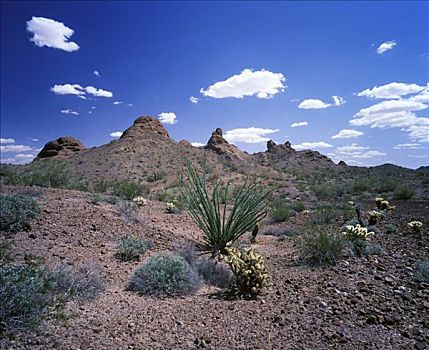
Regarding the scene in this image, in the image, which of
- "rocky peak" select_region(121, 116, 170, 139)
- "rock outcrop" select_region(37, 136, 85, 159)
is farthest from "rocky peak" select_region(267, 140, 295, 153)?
"rock outcrop" select_region(37, 136, 85, 159)

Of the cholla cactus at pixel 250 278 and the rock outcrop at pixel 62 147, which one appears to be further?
the rock outcrop at pixel 62 147

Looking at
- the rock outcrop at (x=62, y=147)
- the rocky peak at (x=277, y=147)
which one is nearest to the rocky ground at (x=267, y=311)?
the rock outcrop at (x=62, y=147)

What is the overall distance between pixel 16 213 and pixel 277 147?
61421 mm

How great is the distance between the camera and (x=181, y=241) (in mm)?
7965

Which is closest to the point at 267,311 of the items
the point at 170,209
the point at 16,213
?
the point at 16,213

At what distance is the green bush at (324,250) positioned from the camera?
221 inches

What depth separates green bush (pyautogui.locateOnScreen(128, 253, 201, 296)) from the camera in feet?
15.6

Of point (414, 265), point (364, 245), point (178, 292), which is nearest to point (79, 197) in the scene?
point (178, 292)

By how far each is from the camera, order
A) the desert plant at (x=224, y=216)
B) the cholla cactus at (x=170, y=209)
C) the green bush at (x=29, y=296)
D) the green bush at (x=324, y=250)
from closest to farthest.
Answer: the green bush at (x=29, y=296) < the green bush at (x=324, y=250) < the desert plant at (x=224, y=216) < the cholla cactus at (x=170, y=209)

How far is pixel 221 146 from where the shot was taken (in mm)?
53938

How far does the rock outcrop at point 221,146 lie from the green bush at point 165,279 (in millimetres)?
46177

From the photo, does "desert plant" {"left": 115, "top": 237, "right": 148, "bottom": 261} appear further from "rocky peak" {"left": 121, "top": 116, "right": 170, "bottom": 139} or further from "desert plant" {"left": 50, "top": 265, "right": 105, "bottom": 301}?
"rocky peak" {"left": 121, "top": 116, "right": 170, "bottom": 139}

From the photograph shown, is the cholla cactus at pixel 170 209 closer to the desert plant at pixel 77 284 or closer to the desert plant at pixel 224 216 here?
the desert plant at pixel 224 216

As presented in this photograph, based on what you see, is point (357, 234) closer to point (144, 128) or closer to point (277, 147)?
point (144, 128)
